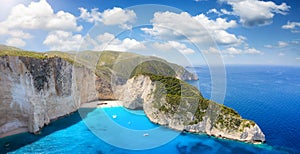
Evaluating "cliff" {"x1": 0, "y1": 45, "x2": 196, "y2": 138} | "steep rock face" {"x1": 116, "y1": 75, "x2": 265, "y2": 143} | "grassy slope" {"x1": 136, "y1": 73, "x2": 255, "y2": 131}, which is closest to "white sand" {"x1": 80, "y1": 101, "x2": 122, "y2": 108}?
"cliff" {"x1": 0, "y1": 45, "x2": 196, "y2": 138}

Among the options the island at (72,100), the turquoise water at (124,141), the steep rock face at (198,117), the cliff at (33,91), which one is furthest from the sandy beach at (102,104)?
the turquoise water at (124,141)

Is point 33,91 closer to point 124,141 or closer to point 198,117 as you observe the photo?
point 124,141

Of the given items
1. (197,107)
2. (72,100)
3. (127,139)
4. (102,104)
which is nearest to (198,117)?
(197,107)

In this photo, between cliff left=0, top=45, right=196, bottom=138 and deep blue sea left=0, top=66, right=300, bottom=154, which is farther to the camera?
cliff left=0, top=45, right=196, bottom=138

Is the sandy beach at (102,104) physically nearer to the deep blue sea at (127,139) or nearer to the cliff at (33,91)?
the cliff at (33,91)

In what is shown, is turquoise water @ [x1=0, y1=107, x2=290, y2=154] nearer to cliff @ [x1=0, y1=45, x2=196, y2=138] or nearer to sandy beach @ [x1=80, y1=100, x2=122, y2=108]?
cliff @ [x1=0, y1=45, x2=196, y2=138]

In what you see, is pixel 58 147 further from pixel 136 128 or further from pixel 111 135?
pixel 136 128

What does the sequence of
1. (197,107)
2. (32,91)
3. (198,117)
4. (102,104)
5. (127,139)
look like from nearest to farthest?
(127,139), (32,91), (198,117), (197,107), (102,104)
